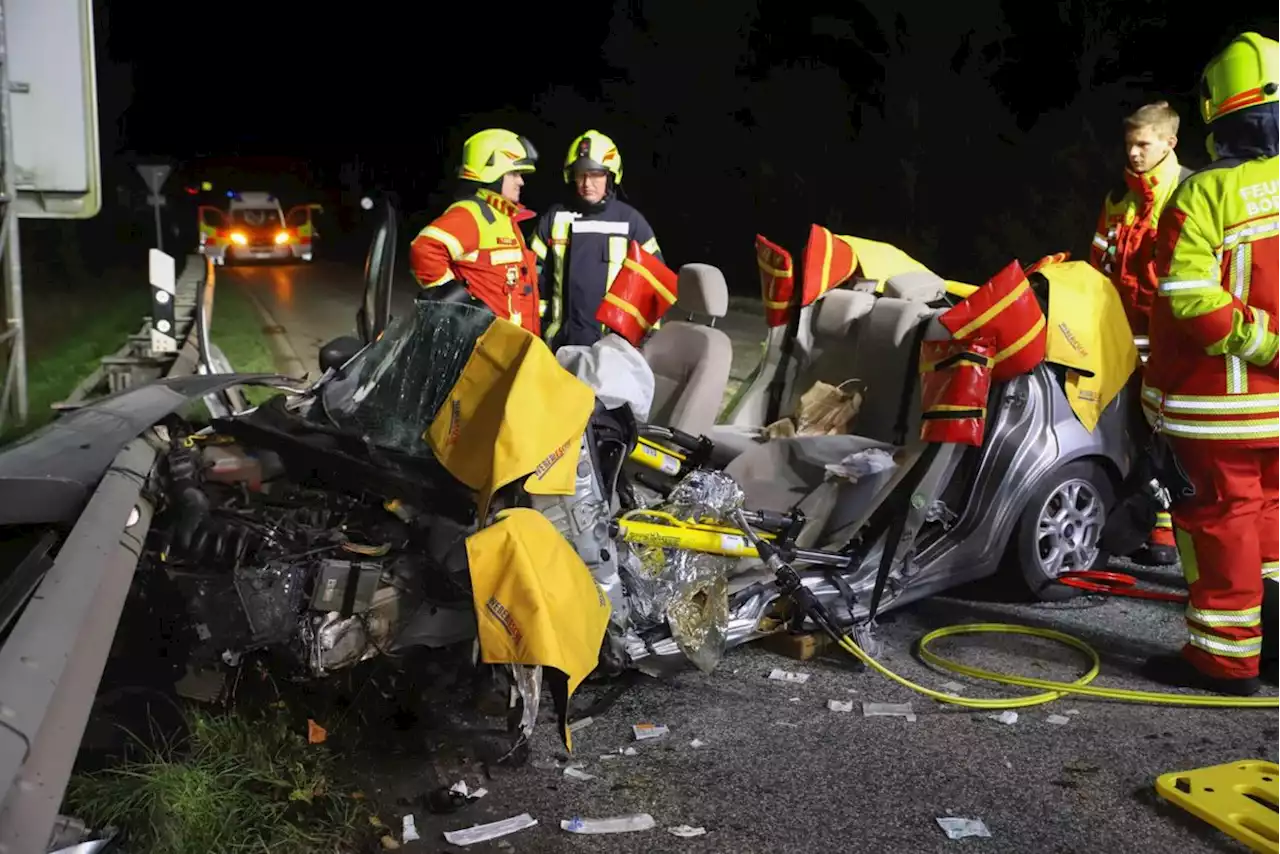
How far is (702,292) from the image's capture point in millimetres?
4949

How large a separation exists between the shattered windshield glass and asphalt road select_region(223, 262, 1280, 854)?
1.01 m

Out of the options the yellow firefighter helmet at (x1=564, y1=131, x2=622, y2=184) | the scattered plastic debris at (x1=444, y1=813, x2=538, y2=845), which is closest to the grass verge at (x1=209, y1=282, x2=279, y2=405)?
the yellow firefighter helmet at (x1=564, y1=131, x2=622, y2=184)

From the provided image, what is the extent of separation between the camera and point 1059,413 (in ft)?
14.5

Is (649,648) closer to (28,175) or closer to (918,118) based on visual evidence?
(28,175)

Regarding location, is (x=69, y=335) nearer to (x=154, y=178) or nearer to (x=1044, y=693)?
(x=154, y=178)

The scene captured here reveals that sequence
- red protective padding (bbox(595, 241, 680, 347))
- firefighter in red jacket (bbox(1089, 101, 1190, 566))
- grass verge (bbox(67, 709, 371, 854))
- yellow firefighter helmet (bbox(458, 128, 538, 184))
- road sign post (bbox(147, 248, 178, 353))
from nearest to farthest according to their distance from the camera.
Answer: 1. grass verge (bbox(67, 709, 371, 854))
2. red protective padding (bbox(595, 241, 680, 347))
3. firefighter in red jacket (bbox(1089, 101, 1190, 566))
4. yellow firefighter helmet (bbox(458, 128, 538, 184))
5. road sign post (bbox(147, 248, 178, 353))

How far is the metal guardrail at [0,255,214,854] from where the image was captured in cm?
167

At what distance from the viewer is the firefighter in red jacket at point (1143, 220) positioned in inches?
208

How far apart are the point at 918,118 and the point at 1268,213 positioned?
16130 millimetres

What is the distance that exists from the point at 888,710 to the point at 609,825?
1.20 m

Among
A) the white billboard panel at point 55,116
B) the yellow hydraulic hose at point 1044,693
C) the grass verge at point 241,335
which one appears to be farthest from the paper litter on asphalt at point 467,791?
the grass verge at point 241,335

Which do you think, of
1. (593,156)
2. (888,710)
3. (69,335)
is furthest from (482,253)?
(69,335)

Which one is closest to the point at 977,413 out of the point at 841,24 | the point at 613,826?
the point at 613,826

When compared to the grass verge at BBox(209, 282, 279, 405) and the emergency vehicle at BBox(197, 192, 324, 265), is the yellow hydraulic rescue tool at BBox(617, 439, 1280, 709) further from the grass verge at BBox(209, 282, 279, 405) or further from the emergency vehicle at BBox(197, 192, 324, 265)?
the emergency vehicle at BBox(197, 192, 324, 265)
